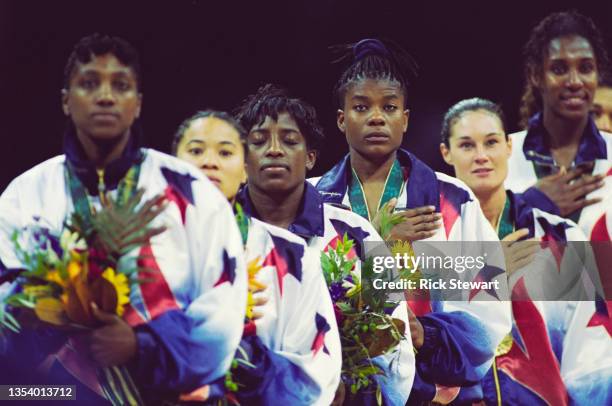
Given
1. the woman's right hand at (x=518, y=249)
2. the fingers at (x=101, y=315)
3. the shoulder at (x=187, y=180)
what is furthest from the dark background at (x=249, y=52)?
the fingers at (x=101, y=315)

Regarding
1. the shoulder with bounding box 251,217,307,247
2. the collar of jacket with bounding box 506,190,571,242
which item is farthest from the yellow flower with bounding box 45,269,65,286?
the collar of jacket with bounding box 506,190,571,242

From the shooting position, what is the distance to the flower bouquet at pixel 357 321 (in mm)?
4496

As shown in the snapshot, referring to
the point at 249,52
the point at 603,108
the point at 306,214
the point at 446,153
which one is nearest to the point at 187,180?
the point at 306,214

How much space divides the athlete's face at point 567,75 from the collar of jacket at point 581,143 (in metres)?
0.08

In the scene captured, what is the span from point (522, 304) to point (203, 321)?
74.9 inches

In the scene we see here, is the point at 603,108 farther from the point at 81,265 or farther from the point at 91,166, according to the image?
the point at 81,265

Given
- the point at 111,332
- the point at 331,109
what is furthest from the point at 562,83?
the point at 111,332

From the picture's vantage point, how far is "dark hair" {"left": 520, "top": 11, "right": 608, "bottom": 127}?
17.4ft

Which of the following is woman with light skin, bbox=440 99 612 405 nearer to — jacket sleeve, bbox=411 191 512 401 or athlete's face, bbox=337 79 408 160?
jacket sleeve, bbox=411 191 512 401

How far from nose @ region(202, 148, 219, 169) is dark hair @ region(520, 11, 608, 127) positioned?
5.39 feet

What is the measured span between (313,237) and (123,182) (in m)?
0.93

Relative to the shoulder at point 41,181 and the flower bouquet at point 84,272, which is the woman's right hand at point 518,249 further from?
the shoulder at point 41,181

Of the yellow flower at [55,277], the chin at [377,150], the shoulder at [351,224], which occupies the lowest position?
the yellow flower at [55,277]

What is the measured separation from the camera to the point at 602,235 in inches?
209
